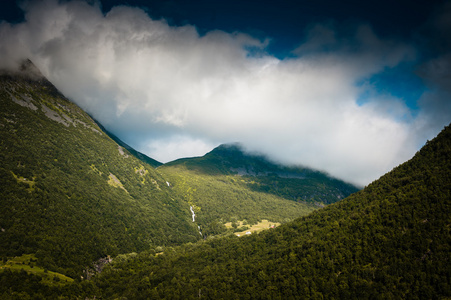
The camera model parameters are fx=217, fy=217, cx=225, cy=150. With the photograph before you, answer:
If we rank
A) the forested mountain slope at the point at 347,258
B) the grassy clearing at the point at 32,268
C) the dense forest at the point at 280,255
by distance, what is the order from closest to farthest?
the forested mountain slope at the point at 347,258 → the dense forest at the point at 280,255 → the grassy clearing at the point at 32,268

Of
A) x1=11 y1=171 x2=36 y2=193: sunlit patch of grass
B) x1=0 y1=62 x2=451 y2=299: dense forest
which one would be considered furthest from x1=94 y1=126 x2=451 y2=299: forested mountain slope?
x1=11 y1=171 x2=36 y2=193: sunlit patch of grass

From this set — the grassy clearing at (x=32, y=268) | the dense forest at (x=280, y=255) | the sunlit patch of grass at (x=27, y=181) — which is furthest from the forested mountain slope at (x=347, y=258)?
the sunlit patch of grass at (x=27, y=181)

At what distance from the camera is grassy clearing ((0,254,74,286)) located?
13475 cm

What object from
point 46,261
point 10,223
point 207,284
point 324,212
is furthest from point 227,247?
point 10,223

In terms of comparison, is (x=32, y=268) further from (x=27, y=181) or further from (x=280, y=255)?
(x=280, y=255)

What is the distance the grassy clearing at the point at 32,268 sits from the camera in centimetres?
13475

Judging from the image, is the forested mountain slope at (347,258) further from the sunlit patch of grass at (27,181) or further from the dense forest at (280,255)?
the sunlit patch of grass at (27,181)

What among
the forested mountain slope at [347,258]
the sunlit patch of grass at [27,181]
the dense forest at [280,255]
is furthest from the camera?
the sunlit patch of grass at [27,181]

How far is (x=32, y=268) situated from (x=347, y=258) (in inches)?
7695

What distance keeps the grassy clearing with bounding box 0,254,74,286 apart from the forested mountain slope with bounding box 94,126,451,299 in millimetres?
23949

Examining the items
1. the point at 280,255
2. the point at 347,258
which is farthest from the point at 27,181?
the point at 347,258

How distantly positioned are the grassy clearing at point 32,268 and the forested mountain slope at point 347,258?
23949 mm

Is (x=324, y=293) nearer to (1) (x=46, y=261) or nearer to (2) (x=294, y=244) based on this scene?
(2) (x=294, y=244)

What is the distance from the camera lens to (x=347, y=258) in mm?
122062
